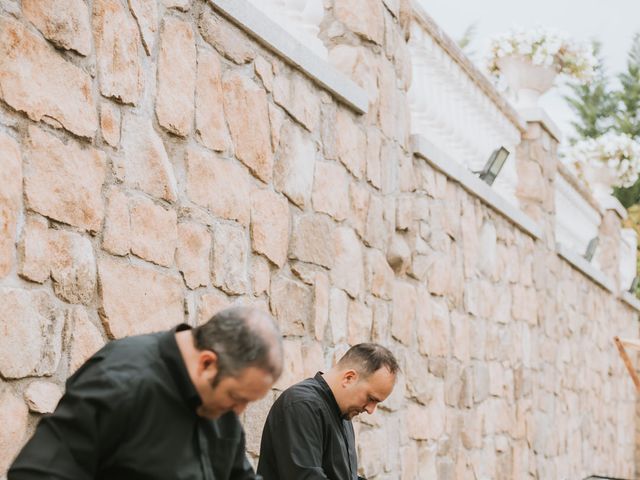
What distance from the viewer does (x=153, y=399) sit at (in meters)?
2.37

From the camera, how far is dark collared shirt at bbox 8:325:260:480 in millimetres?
2260

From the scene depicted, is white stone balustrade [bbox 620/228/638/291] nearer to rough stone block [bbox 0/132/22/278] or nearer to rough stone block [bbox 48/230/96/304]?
rough stone block [bbox 48/230/96/304]

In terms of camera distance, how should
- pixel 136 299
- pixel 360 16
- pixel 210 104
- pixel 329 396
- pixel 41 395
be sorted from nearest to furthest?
pixel 41 395, pixel 136 299, pixel 329 396, pixel 210 104, pixel 360 16

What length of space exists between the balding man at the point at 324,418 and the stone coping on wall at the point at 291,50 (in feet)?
4.89

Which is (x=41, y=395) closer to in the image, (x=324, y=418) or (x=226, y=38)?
(x=324, y=418)

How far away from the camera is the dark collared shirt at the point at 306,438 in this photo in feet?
12.5

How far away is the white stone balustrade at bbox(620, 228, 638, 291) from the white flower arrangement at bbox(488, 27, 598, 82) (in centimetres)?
548

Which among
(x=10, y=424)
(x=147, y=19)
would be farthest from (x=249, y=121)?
(x=10, y=424)

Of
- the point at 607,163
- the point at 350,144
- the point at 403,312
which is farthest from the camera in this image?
the point at 607,163

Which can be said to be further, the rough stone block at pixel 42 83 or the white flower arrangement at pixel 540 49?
the white flower arrangement at pixel 540 49

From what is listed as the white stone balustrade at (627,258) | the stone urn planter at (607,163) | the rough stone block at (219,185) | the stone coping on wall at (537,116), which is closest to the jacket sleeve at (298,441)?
the rough stone block at (219,185)

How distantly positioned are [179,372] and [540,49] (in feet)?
26.8

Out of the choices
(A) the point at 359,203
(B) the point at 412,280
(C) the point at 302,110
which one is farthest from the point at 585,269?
(C) the point at 302,110

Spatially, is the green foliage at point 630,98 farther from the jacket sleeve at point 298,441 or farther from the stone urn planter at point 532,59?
the jacket sleeve at point 298,441
